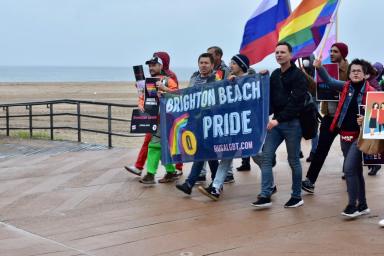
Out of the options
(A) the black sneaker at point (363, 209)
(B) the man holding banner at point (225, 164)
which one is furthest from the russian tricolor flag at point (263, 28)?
(A) the black sneaker at point (363, 209)

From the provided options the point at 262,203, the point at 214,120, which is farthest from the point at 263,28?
the point at 262,203

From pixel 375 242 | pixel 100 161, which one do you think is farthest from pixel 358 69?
pixel 100 161

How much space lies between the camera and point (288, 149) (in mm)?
7043

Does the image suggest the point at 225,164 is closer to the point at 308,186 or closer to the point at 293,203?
the point at 293,203

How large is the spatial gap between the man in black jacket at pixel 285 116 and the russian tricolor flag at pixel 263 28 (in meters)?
1.66

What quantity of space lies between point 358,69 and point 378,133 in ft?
2.77

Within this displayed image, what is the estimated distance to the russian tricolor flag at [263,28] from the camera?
866 centimetres

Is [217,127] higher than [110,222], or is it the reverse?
[217,127]

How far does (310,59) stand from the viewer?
889 cm

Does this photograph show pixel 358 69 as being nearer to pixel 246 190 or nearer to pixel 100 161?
pixel 246 190

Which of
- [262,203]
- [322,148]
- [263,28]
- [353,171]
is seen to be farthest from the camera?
[263,28]

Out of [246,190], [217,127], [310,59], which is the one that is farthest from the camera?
[310,59]

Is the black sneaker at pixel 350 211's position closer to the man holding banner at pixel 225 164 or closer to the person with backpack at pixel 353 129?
the person with backpack at pixel 353 129

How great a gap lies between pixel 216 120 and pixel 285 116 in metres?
1.08
